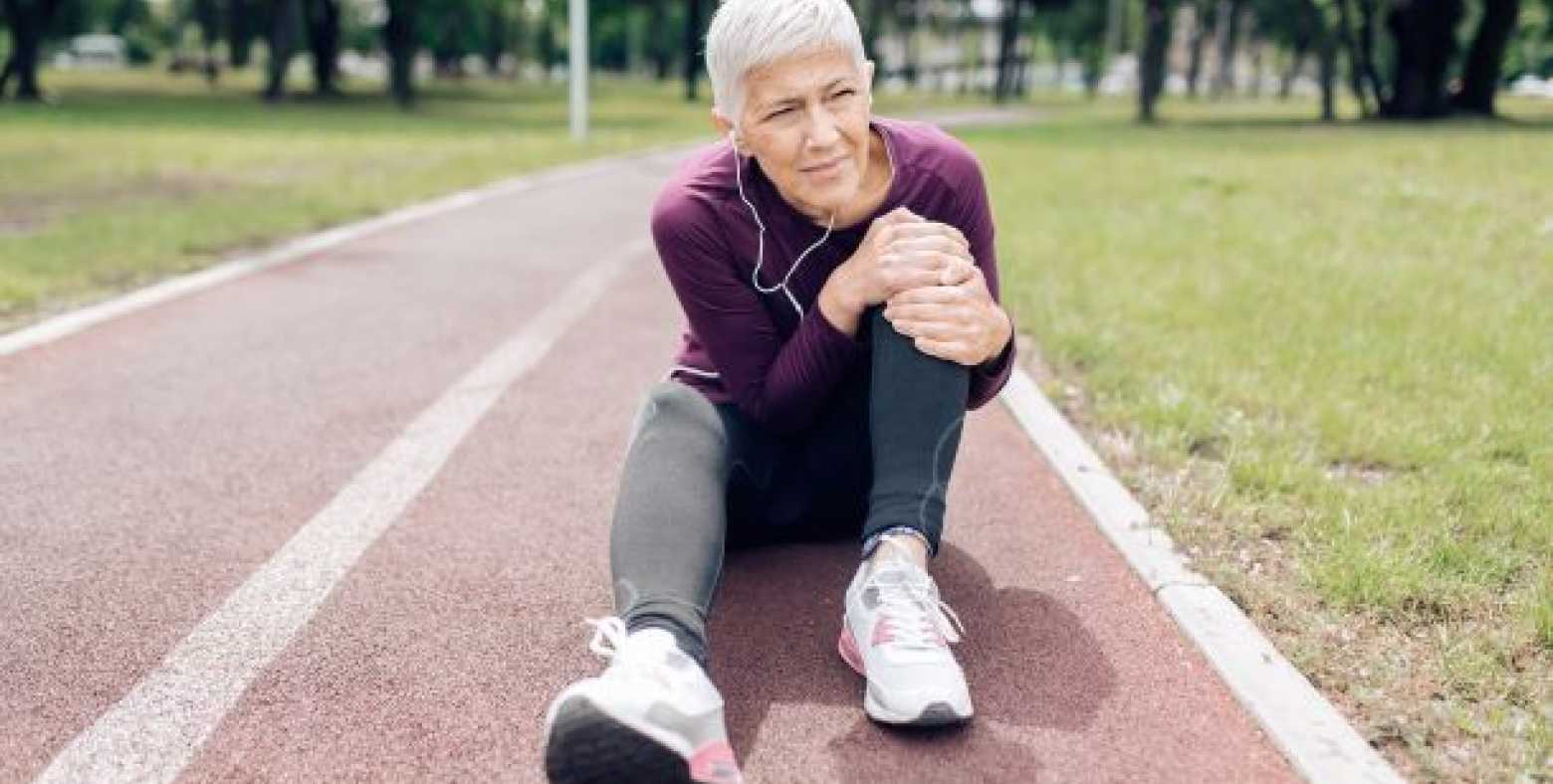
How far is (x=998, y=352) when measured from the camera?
299 cm

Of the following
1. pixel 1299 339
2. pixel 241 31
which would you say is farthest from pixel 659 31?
pixel 1299 339

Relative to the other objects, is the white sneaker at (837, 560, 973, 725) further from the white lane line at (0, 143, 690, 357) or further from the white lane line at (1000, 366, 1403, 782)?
the white lane line at (0, 143, 690, 357)

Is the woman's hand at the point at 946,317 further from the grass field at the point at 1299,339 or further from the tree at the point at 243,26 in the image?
the tree at the point at 243,26

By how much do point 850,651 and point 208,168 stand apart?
14.3m

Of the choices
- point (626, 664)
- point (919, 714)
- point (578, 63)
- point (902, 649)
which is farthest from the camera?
point (578, 63)

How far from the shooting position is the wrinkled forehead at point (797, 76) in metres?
2.74

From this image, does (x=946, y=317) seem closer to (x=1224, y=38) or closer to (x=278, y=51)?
(x=278, y=51)

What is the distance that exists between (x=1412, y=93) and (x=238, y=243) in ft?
89.2

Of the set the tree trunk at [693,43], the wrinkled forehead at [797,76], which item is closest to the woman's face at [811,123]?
the wrinkled forehead at [797,76]

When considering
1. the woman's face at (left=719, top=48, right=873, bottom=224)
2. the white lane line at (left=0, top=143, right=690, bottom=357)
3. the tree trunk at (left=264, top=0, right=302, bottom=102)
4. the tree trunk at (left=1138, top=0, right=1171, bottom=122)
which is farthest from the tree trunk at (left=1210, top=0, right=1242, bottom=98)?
the woman's face at (left=719, top=48, right=873, bottom=224)

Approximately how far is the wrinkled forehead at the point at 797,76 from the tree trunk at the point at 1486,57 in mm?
30376

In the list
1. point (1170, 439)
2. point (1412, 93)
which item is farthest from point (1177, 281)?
point (1412, 93)

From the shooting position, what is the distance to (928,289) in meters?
2.80

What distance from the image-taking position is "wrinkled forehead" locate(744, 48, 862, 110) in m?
2.74
